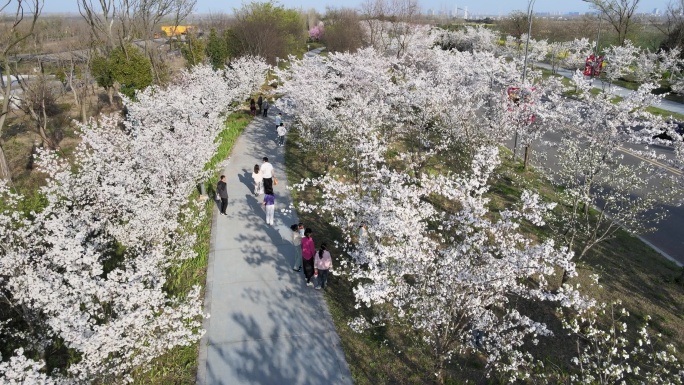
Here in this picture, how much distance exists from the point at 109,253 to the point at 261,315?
419cm

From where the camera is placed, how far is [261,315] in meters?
8.94

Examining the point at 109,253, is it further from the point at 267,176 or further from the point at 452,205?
the point at 452,205

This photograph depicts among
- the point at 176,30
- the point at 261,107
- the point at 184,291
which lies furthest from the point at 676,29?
the point at 176,30

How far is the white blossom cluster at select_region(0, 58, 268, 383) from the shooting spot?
6.21 meters

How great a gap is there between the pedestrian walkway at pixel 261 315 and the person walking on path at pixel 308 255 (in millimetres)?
294

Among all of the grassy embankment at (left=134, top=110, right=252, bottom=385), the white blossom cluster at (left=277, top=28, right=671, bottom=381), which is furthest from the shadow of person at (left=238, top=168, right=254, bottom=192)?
the white blossom cluster at (left=277, top=28, right=671, bottom=381)

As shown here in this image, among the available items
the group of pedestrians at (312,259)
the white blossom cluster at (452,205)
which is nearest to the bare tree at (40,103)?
the white blossom cluster at (452,205)

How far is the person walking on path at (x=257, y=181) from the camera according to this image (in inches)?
559

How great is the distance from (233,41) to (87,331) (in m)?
33.5

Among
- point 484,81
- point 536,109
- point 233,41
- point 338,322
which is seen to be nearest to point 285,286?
point 338,322

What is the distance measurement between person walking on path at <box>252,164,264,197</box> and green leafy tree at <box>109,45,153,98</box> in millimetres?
9392

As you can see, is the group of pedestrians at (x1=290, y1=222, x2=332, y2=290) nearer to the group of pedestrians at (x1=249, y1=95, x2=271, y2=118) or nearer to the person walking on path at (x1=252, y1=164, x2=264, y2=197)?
the person walking on path at (x1=252, y1=164, x2=264, y2=197)

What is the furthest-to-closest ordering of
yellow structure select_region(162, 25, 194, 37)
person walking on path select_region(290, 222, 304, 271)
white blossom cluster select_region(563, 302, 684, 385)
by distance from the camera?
yellow structure select_region(162, 25, 194, 37) → person walking on path select_region(290, 222, 304, 271) → white blossom cluster select_region(563, 302, 684, 385)

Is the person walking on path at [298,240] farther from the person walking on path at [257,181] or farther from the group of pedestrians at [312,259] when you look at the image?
the person walking on path at [257,181]
